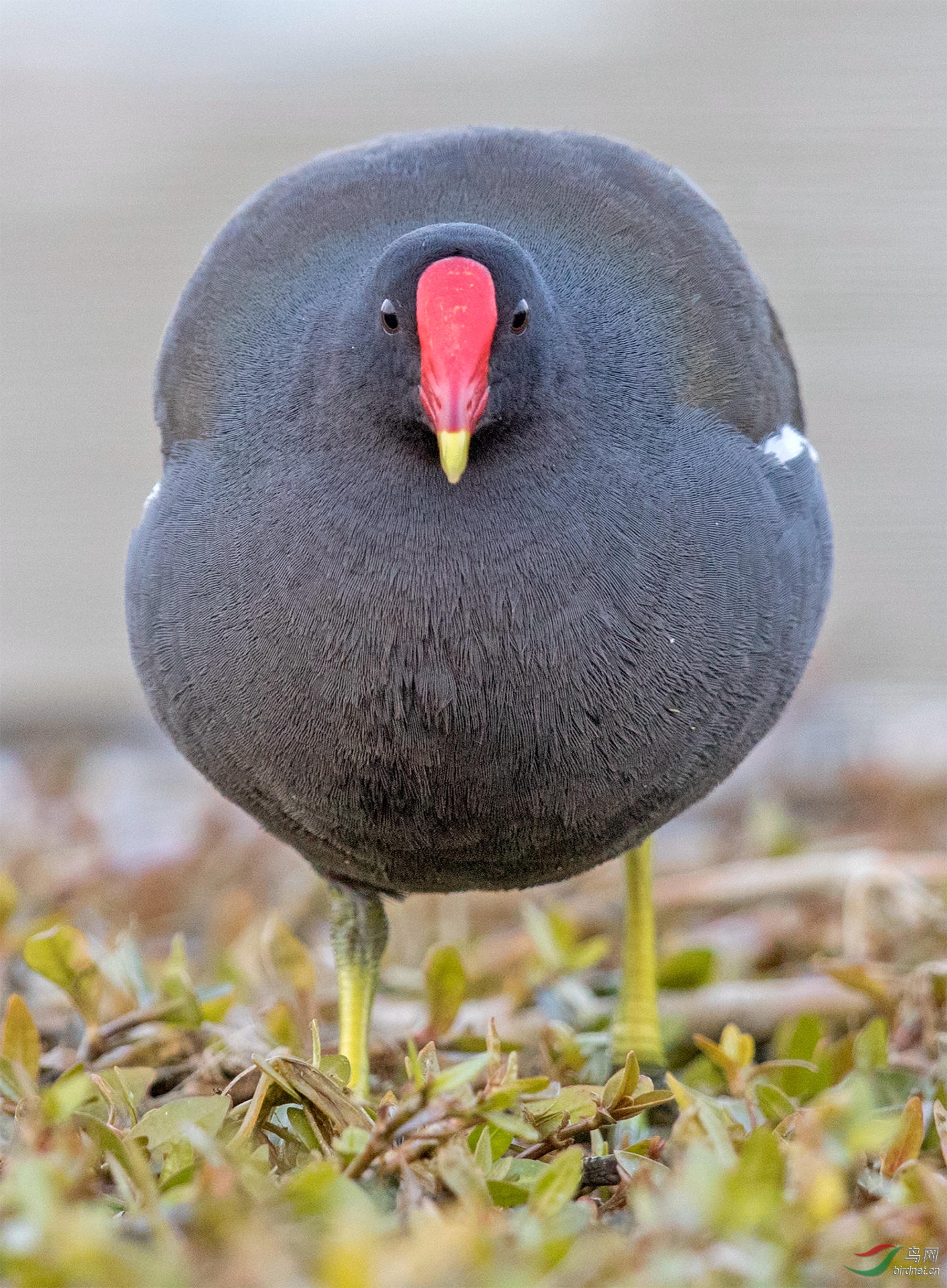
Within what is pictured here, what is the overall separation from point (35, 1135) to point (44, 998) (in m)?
1.72

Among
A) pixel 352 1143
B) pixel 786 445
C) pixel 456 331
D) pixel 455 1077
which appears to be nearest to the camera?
pixel 455 1077

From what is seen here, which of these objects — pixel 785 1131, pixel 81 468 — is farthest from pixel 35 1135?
pixel 81 468

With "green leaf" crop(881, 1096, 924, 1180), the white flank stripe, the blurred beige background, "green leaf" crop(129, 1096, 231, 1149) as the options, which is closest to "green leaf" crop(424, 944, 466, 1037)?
"green leaf" crop(129, 1096, 231, 1149)

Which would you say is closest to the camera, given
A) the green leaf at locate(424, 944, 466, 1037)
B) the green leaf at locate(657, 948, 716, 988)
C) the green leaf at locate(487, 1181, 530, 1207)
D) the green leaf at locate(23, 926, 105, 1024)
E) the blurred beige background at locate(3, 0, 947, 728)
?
the green leaf at locate(487, 1181, 530, 1207)

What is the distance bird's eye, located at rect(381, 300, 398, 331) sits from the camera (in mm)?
2346

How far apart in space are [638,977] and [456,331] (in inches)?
62.1

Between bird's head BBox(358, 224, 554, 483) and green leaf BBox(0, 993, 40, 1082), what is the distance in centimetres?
111

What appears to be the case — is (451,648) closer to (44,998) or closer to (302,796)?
(302,796)

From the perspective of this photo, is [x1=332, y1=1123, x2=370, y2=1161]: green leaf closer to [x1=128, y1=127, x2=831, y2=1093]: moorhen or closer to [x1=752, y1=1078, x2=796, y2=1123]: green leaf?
[x1=128, y1=127, x2=831, y2=1093]: moorhen

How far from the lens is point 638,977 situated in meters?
3.22

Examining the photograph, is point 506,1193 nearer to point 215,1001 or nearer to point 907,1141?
point 907,1141

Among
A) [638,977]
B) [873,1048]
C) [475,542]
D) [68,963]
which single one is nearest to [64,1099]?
[68,963]

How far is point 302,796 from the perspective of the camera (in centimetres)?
244

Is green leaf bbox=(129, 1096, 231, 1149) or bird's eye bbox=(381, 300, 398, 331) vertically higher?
bird's eye bbox=(381, 300, 398, 331)
